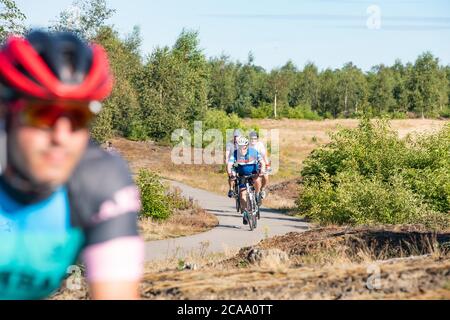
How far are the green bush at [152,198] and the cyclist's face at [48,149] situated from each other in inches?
872

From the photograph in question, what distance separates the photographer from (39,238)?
2201mm

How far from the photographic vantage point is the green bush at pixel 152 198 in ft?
79.7

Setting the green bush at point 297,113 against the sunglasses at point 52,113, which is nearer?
the sunglasses at point 52,113

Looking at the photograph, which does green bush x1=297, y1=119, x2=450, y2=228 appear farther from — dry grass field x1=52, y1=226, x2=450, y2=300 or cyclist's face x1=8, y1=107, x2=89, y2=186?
cyclist's face x1=8, y1=107, x2=89, y2=186

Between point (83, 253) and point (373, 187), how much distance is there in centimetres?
1947

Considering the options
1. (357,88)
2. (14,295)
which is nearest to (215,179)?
(14,295)

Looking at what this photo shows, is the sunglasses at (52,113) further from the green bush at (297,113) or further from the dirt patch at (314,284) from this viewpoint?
the green bush at (297,113)

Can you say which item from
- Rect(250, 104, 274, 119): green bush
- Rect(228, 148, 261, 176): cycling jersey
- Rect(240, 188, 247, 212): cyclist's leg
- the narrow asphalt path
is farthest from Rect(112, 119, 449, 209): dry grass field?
Rect(250, 104, 274, 119): green bush

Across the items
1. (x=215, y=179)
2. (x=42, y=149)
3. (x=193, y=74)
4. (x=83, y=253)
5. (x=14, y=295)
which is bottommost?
(x=215, y=179)

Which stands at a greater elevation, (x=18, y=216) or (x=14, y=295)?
(x=18, y=216)

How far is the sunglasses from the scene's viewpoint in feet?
6.52

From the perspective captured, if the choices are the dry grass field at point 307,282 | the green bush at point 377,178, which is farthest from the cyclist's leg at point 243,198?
the dry grass field at point 307,282

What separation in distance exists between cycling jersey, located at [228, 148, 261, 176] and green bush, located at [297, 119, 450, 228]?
161 inches
